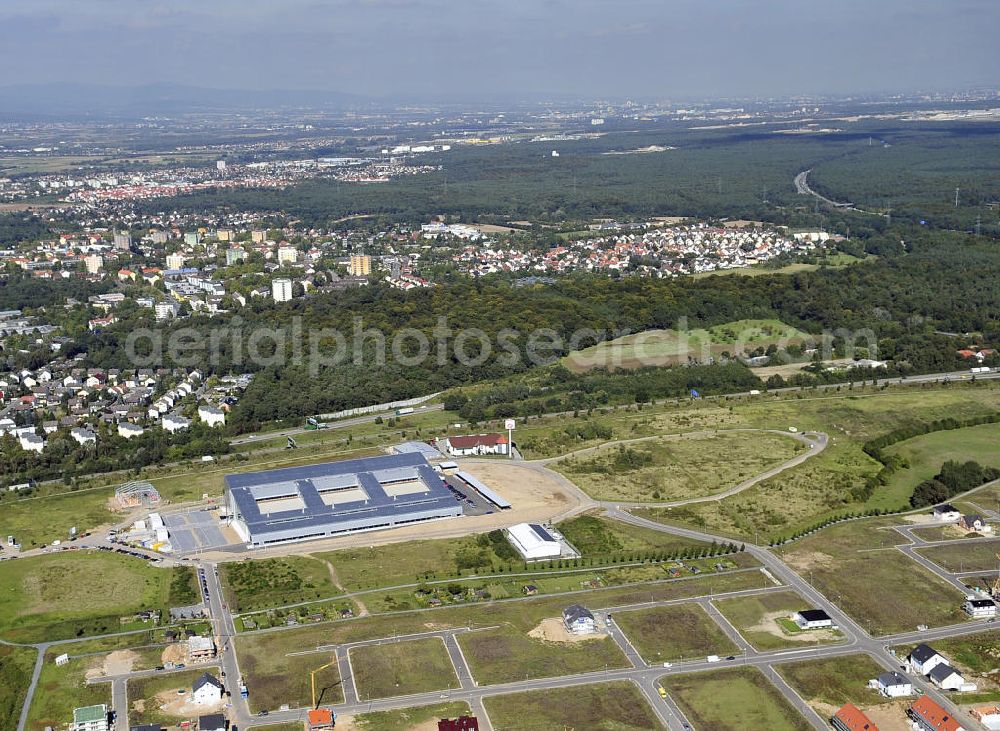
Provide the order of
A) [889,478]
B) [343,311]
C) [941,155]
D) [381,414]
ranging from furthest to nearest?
[941,155] < [343,311] < [381,414] < [889,478]

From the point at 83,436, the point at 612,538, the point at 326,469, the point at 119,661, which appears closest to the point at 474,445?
the point at 326,469

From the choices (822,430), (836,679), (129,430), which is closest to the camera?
(836,679)

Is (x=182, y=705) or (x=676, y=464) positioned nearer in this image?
(x=182, y=705)

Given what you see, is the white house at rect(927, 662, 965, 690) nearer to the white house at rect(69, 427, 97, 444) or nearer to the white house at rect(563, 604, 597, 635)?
the white house at rect(563, 604, 597, 635)

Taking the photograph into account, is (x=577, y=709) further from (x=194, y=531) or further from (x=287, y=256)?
(x=287, y=256)

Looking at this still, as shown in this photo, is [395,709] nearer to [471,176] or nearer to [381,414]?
[381,414]

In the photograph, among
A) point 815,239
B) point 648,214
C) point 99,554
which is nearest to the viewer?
point 99,554

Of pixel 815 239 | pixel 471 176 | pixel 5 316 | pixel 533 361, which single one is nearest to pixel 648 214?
pixel 815 239
